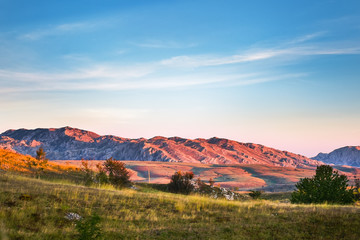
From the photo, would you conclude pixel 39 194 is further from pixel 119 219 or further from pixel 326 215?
pixel 326 215

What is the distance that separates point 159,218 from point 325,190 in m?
17.4

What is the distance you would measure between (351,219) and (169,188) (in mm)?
32435

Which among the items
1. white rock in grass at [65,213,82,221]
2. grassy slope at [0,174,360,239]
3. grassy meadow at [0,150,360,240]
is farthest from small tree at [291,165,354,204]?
white rock in grass at [65,213,82,221]

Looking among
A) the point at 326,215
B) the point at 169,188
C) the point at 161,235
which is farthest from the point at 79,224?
the point at 169,188

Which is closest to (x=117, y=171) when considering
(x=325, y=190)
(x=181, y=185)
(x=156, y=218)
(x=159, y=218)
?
(x=181, y=185)

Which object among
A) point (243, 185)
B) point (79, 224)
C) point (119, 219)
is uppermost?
point (79, 224)

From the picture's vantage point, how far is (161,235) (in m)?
10.9

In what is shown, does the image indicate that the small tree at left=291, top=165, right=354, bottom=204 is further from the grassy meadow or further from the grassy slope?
the grassy meadow

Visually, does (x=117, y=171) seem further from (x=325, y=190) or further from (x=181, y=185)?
(x=325, y=190)

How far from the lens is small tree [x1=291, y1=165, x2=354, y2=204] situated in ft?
80.8

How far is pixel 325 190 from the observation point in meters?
25.0

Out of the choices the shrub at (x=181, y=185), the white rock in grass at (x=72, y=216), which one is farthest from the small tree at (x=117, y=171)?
the white rock in grass at (x=72, y=216)

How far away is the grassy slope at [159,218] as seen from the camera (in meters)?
11.1

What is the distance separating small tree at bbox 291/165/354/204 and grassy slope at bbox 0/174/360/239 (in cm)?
996
